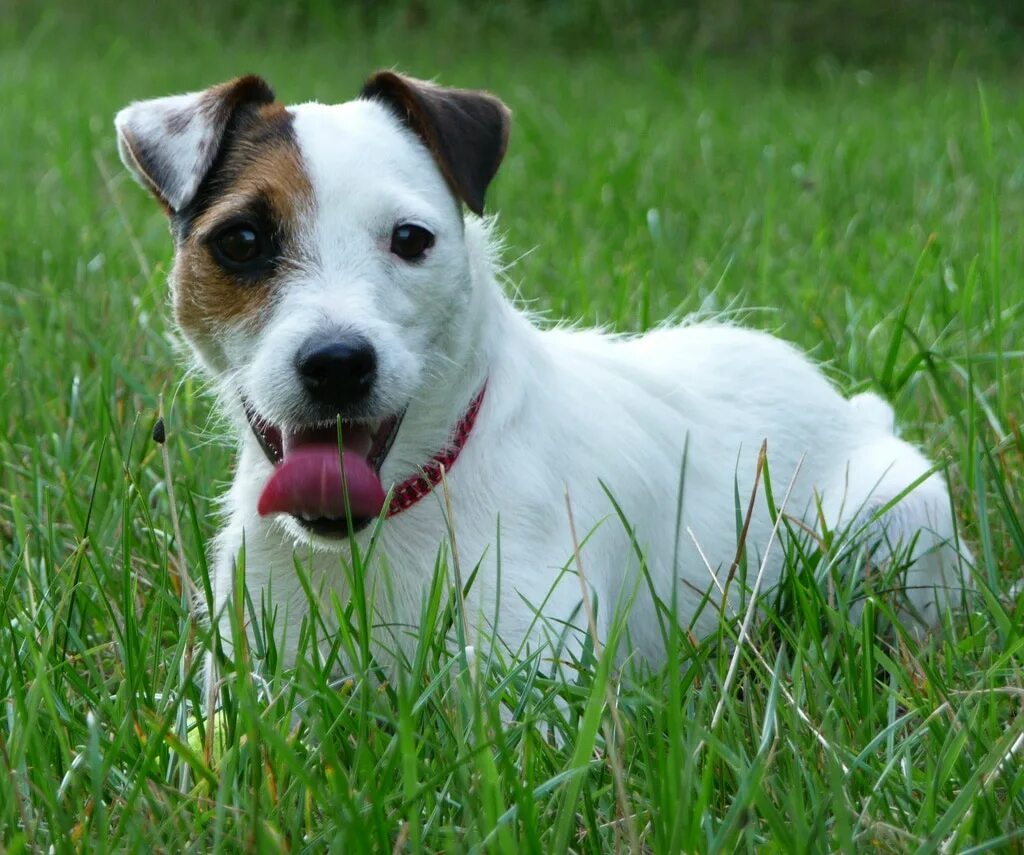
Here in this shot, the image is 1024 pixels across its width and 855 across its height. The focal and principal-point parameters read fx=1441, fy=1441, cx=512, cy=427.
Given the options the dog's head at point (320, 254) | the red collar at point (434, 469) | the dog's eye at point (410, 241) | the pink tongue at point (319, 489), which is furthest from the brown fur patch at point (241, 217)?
the red collar at point (434, 469)

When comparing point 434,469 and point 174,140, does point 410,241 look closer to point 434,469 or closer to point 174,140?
point 434,469

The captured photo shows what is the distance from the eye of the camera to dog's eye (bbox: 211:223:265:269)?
10.0 ft

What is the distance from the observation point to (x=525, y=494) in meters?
3.06

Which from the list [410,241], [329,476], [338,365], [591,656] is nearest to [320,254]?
[410,241]

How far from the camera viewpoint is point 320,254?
2998 mm

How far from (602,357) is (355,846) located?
2.03 m

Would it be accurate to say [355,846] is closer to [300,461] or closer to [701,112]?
[300,461]

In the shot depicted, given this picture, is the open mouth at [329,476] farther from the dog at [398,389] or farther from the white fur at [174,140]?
the white fur at [174,140]

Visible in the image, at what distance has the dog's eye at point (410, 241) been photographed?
3.04 m

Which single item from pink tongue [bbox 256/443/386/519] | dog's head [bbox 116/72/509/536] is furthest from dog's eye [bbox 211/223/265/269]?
pink tongue [bbox 256/443/386/519]

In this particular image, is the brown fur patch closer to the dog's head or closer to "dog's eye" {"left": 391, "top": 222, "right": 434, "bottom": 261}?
the dog's head

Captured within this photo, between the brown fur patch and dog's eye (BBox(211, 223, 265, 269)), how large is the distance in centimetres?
2

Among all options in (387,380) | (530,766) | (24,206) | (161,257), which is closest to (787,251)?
(161,257)

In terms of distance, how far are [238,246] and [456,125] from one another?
0.59 metres
